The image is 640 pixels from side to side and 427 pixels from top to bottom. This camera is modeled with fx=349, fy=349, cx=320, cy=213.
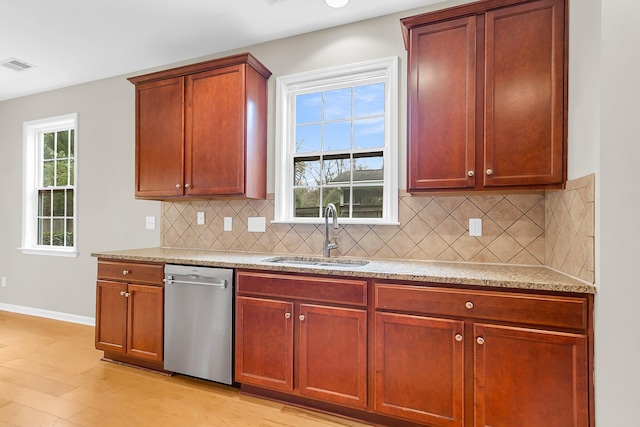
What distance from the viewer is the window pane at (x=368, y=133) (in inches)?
110

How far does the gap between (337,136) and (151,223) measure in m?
2.11

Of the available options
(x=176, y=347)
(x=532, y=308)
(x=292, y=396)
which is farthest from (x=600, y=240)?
(x=176, y=347)

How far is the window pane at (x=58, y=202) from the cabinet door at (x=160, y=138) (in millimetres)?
1837

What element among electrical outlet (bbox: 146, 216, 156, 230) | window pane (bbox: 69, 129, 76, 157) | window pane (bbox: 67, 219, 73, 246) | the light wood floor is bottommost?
the light wood floor

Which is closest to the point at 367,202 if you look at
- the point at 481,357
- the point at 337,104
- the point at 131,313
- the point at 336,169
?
the point at 336,169

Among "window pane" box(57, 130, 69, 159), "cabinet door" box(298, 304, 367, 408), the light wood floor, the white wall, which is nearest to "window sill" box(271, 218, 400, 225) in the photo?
"cabinet door" box(298, 304, 367, 408)

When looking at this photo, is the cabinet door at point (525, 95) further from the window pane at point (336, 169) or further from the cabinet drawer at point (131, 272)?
the cabinet drawer at point (131, 272)

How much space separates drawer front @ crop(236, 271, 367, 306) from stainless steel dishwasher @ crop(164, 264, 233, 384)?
0.15 meters

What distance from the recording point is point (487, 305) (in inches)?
70.0

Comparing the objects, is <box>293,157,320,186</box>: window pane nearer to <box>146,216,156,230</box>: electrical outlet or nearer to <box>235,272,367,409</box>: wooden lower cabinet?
<box>235,272,367,409</box>: wooden lower cabinet

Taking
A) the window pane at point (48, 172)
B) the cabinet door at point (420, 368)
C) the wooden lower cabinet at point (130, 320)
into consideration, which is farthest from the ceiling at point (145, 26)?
the cabinet door at point (420, 368)

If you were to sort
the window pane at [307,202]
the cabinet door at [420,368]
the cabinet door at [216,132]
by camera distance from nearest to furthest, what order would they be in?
the cabinet door at [420,368], the cabinet door at [216,132], the window pane at [307,202]

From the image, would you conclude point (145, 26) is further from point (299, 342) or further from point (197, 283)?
point (299, 342)

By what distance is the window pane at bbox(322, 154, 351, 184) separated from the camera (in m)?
2.92
